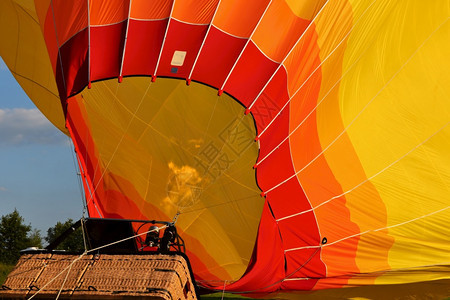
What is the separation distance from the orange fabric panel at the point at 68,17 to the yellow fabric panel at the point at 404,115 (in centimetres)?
223

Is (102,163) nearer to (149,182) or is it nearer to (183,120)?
(149,182)

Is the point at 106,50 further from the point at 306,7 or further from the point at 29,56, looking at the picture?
the point at 29,56

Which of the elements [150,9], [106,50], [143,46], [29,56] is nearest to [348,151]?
[143,46]

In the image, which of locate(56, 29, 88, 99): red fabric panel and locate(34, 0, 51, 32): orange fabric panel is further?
locate(34, 0, 51, 32): orange fabric panel

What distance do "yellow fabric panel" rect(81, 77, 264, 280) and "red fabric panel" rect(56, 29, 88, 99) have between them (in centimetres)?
16

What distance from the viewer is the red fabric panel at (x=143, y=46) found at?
4.58 meters

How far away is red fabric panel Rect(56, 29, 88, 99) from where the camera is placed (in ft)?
15.1

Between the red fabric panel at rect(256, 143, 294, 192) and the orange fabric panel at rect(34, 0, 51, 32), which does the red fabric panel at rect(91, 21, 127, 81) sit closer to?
the orange fabric panel at rect(34, 0, 51, 32)

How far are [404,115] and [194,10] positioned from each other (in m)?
2.18

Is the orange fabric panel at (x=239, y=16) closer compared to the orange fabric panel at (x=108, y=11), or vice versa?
the orange fabric panel at (x=108, y=11)

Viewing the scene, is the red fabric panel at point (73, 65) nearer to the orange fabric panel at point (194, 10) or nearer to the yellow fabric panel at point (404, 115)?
the orange fabric panel at point (194, 10)

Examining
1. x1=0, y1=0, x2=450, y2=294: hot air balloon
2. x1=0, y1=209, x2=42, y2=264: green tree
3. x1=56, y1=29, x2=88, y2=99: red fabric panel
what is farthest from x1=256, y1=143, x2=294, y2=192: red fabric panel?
x1=0, y1=209, x2=42, y2=264: green tree

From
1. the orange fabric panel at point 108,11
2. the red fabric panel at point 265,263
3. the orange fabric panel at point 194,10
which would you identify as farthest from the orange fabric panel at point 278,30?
the red fabric panel at point 265,263

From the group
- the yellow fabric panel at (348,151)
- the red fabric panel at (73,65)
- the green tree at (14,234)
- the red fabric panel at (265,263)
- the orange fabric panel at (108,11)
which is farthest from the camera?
the green tree at (14,234)
